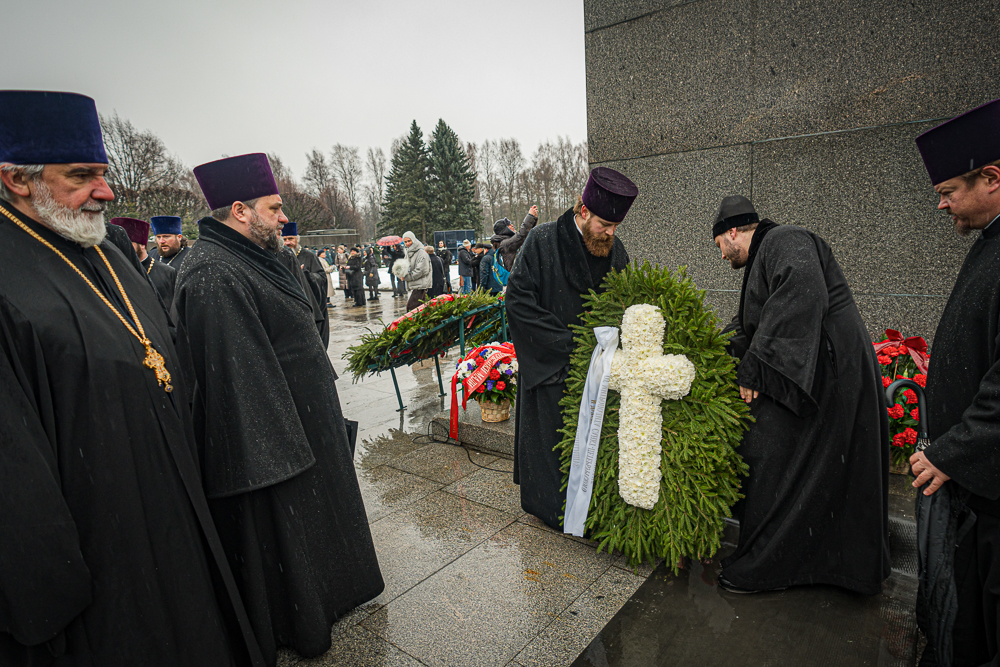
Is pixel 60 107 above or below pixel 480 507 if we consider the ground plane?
above

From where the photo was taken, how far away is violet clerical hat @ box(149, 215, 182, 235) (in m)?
6.74

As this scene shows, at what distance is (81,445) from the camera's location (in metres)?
1.81

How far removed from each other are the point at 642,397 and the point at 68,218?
263 centimetres

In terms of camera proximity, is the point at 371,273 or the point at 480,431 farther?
the point at 371,273

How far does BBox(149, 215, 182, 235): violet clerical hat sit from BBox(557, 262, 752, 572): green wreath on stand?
6.09 m

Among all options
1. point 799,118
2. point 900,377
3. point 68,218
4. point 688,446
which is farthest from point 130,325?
point 799,118

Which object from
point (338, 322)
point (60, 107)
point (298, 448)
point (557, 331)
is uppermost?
point (60, 107)

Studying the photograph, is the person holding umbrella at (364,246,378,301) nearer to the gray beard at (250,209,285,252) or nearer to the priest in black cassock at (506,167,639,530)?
the priest in black cassock at (506,167,639,530)

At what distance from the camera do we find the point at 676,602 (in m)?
2.86

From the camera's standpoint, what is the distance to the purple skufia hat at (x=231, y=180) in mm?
2568

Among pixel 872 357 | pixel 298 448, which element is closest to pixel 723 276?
pixel 872 357

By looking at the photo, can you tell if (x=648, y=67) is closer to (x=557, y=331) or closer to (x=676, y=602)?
(x=557, y=331)

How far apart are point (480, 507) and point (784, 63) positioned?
4415mm

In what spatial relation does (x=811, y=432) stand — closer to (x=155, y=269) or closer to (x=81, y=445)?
(x=81, y=445)
